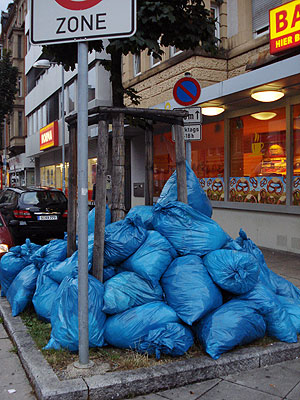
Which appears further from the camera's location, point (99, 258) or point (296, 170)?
point (296, 170)

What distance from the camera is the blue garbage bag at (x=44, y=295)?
4124 millimetres

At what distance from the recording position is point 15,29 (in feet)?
121

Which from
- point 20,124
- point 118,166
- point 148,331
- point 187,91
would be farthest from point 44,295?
point 20,124

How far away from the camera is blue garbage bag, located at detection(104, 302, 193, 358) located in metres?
3.30

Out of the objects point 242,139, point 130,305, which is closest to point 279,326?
point 130,305

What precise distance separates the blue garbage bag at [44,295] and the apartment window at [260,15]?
24.9 feet

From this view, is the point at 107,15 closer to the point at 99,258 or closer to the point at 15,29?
the point at 99,258

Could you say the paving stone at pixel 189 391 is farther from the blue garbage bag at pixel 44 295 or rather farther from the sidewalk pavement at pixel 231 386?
the blue garbage bag at pixel 44 295

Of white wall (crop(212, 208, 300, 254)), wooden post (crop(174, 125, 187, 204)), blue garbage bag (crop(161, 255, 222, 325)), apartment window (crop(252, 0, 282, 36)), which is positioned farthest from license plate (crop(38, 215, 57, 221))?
blue garbage bag (crop(161, 255, 222, 325))

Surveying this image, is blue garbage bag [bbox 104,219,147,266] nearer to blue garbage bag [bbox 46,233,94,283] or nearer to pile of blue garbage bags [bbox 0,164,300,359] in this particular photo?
pile of blue garbage bags [bbox 0,164,300,359]

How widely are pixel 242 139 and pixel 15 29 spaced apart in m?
33.6

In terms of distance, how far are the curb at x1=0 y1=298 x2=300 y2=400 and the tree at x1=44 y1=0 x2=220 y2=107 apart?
3315mm

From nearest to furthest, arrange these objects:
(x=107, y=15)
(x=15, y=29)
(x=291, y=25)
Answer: (x=107, y=15) → (x=291, y=25) → (x=15, y=29)

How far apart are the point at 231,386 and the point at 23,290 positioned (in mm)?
2448
